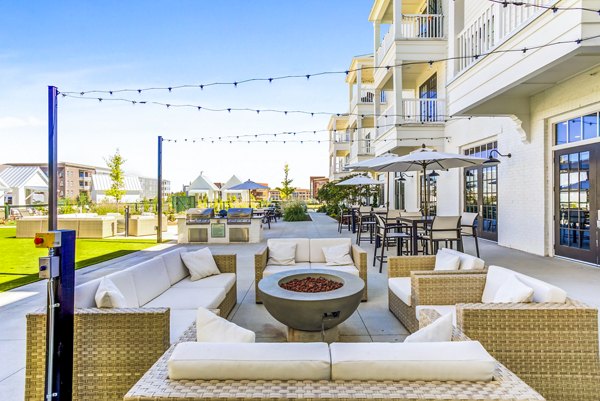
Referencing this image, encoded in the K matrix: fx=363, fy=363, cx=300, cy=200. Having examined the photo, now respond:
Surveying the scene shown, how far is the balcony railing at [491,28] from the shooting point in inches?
228

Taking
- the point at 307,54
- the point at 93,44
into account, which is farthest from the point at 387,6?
the point at 93,44

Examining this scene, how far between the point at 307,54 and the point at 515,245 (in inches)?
322

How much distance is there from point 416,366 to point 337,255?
148 inches

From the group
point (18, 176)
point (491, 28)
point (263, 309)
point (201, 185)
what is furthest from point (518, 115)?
point (18, 176)

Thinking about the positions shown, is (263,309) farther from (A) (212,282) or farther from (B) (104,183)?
(B) (104,183)

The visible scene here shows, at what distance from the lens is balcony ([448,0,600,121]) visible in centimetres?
486

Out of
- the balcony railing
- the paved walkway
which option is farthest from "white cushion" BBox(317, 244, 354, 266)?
the balcony railing

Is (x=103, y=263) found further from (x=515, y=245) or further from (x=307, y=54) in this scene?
(x=515, y=245)

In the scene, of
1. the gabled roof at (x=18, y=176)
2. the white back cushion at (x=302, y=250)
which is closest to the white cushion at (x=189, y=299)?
the white back cushion at (x=302, y=250)

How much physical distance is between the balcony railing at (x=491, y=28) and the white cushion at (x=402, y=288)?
446cm

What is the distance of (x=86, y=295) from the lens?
9.09 ft

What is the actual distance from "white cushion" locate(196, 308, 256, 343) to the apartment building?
18.1 ft

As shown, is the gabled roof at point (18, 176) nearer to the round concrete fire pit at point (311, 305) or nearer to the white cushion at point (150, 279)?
the white cushion at point (150, 279)

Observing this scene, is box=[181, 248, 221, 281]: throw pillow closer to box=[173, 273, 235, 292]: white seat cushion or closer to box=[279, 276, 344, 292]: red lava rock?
box=[173, 273, 235, 292]: white seat cushion
